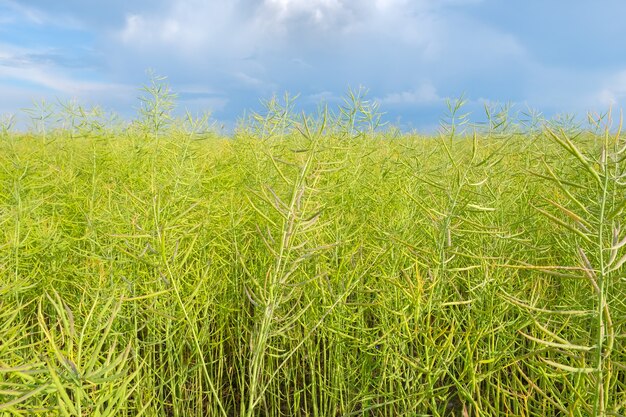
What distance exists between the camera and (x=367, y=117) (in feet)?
9.20

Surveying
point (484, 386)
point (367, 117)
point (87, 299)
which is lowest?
point (484, 386)

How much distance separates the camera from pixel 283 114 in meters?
2.88

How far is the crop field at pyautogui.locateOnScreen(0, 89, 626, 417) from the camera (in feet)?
3.94

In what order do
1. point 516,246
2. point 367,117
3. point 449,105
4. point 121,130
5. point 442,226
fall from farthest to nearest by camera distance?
point 121,130 → point 367,117 → point 516,246 → point 449,105 → point 442,226

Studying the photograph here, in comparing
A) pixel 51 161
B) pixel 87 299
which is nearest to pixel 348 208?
pixel 87 299

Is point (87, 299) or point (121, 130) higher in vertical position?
point (121, 130)

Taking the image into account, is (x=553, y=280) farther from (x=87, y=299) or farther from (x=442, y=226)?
(x=87, y=299)

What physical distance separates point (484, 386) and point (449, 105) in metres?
1.20

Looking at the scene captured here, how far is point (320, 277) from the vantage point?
170 centimetres

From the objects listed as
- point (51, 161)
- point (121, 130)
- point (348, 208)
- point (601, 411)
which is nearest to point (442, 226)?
point (601, 411)

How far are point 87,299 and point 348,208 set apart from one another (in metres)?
1.10

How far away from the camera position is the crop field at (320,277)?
120cm

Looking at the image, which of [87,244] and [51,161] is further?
[51,161]

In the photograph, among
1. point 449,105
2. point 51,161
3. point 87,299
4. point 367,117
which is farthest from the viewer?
point 51,161
